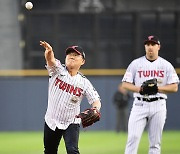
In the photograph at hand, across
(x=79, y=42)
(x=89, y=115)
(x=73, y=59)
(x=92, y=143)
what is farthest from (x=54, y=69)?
(x=79, y=42)

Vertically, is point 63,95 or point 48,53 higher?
point 48,53

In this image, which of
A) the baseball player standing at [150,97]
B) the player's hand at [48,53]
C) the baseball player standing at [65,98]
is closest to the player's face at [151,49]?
the baseball player standing at [150,97]

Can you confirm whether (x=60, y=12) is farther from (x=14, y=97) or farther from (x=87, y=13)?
(x=14, y=97)

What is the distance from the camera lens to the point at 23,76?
22344mm

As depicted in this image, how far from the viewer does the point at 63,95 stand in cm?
871

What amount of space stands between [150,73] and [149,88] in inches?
17.4

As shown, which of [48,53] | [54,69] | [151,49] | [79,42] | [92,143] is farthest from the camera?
[79,42]

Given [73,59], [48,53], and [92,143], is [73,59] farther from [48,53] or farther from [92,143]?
[92,143]

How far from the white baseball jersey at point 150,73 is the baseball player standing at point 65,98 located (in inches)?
53.6

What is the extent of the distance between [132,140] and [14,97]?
12.9 metres

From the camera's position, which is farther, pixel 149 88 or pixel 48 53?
pixel 149 88

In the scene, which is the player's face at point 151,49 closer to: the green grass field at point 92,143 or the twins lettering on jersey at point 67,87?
the twins lettering on jersey at point 67,87

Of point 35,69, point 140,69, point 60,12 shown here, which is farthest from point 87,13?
point 140,69

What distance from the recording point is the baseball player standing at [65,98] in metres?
8.69
